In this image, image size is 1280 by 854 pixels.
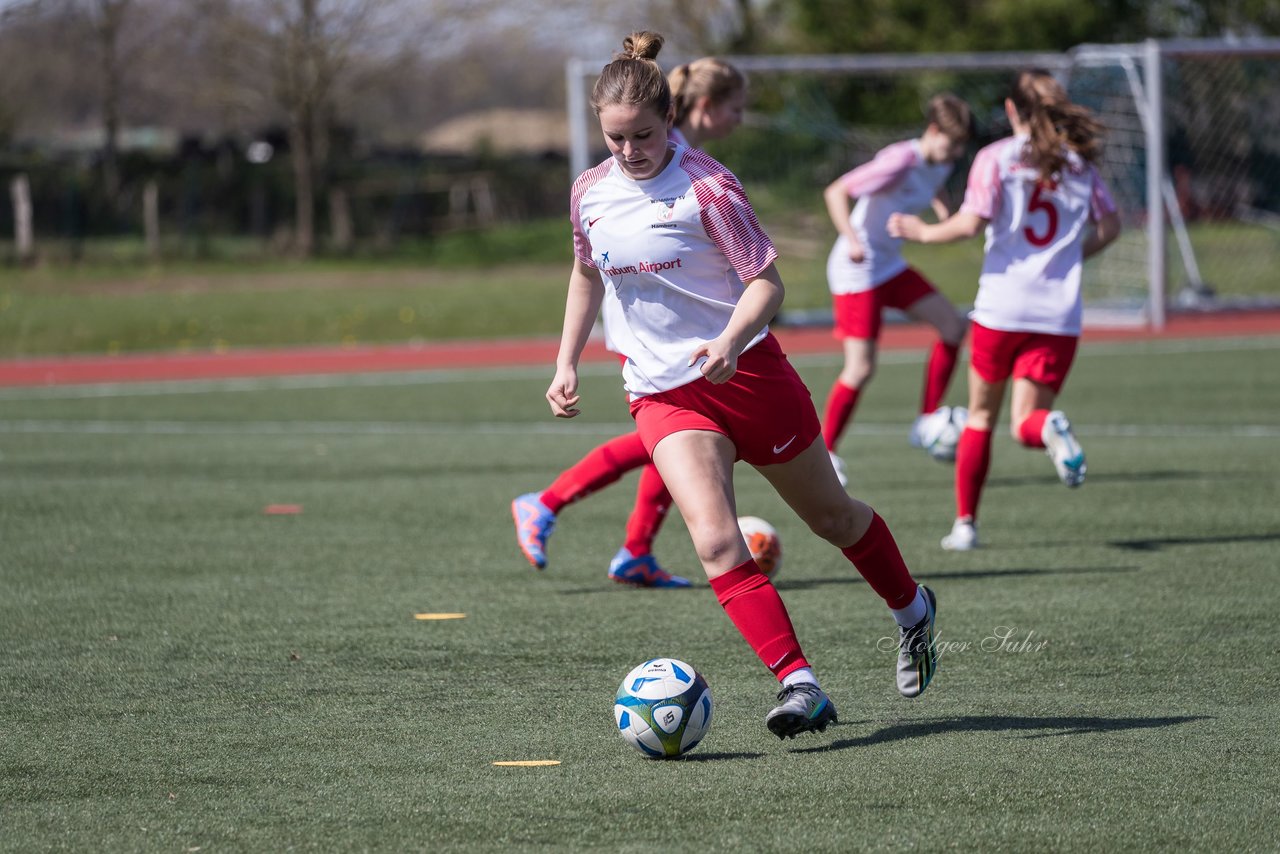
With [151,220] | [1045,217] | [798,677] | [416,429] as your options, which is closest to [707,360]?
[798,677]

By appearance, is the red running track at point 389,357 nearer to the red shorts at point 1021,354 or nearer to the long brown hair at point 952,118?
the long brown hair at point 952,118

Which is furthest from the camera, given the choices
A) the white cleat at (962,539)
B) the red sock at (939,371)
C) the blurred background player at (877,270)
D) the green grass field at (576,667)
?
the red sock at (939,371)

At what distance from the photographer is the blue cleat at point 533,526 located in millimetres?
6664

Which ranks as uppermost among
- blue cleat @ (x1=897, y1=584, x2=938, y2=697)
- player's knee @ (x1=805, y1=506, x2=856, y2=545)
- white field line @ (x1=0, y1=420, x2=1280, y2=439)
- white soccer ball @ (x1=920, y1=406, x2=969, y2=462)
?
player's knee @ (x1=805, y1=506, x2=856, y2=545)

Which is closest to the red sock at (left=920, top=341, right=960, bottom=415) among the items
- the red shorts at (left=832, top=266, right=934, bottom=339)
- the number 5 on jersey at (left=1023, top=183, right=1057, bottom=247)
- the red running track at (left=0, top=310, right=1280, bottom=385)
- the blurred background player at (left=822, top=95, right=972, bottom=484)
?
the blurred background player at (left=822, top=95, right=972, bottom=484)

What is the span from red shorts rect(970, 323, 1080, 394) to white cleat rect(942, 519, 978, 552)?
647 millimetres

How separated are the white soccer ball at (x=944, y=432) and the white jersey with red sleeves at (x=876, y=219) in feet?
2.81

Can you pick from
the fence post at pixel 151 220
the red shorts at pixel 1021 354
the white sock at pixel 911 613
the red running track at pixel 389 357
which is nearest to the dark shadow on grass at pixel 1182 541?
the red shorts at pixel 1021 354

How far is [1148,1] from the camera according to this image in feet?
124

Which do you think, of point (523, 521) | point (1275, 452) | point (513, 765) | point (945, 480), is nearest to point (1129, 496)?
point (945, 480)

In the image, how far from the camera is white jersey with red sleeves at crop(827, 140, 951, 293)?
9.70 m

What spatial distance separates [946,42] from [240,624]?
1316 inches

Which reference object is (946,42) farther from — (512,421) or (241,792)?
(241,792)

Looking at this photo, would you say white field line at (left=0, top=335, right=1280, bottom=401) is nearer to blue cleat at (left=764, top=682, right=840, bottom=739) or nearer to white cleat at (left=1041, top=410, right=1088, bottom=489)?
white cleat at (left=1041, top=410, right=1088, bottom=489)
